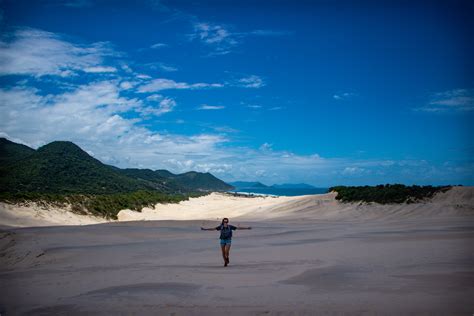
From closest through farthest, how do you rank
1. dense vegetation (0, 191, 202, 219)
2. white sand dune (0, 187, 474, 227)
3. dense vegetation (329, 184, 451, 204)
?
white sand dune (0, 187, 474, 227), dense vegetation (329, 184, 451, 204), dense vegetation (0, 191, 202, 219)

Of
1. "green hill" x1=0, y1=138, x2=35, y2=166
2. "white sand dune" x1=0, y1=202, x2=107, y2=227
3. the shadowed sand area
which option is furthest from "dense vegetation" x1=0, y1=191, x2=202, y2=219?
"green hill" x1=0, y1=138, x2=35, y2=166

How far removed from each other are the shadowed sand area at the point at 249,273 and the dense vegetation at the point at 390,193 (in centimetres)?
705

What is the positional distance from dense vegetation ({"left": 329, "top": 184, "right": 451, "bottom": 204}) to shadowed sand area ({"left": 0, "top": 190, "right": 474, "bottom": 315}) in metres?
7.05

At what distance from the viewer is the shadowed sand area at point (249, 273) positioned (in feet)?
23.0

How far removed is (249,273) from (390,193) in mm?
18543

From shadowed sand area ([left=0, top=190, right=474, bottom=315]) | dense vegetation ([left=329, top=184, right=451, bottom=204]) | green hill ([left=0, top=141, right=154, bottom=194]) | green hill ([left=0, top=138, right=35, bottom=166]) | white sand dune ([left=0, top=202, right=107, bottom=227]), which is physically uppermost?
green hill ([left=0, top=138, right=35, bottom=166])

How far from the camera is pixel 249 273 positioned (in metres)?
9.88

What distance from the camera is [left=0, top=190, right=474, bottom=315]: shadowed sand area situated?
701 centimetres

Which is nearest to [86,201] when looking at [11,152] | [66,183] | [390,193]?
[390,193]

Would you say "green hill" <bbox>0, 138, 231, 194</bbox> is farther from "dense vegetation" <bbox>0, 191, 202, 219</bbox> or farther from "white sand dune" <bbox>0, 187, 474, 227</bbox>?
"white sand dune" <bbox>0, 187, 474, 227</bbox>

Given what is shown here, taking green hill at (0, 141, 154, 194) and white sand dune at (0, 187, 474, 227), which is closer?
white sand dune at (0, 187, 474, 227)

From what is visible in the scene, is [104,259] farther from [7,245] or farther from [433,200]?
[433,200]

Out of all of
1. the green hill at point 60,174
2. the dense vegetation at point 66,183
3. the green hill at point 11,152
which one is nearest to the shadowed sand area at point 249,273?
the dense vegetation at point 66,183

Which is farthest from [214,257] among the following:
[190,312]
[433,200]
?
[433,200]
